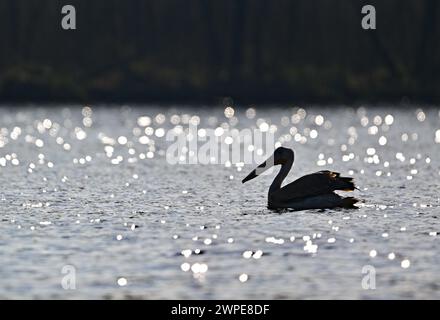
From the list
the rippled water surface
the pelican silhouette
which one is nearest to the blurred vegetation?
the rippled water surface

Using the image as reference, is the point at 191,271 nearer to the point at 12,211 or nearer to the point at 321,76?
the point at 12,211

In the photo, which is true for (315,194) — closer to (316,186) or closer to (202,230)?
(316,186)

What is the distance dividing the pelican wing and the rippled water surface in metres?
0.48

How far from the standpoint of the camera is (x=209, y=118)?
6425cm

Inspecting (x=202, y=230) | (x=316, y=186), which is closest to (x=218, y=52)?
(x=316, y=186)

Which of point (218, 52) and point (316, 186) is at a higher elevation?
point (218, 52)

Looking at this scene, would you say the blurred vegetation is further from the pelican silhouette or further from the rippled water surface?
the pelican silhouette

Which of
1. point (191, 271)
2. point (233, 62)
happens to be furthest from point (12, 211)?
point (233, 62)

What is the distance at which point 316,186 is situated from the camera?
25.1m

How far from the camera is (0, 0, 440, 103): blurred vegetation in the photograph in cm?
7894

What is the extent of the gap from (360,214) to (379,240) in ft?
10.6

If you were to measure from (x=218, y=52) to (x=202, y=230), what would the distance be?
64586 mm

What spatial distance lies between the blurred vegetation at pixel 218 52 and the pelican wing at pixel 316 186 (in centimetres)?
5168

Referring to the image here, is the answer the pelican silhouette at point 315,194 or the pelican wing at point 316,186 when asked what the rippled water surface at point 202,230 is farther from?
the pelican wing at point 316,186
